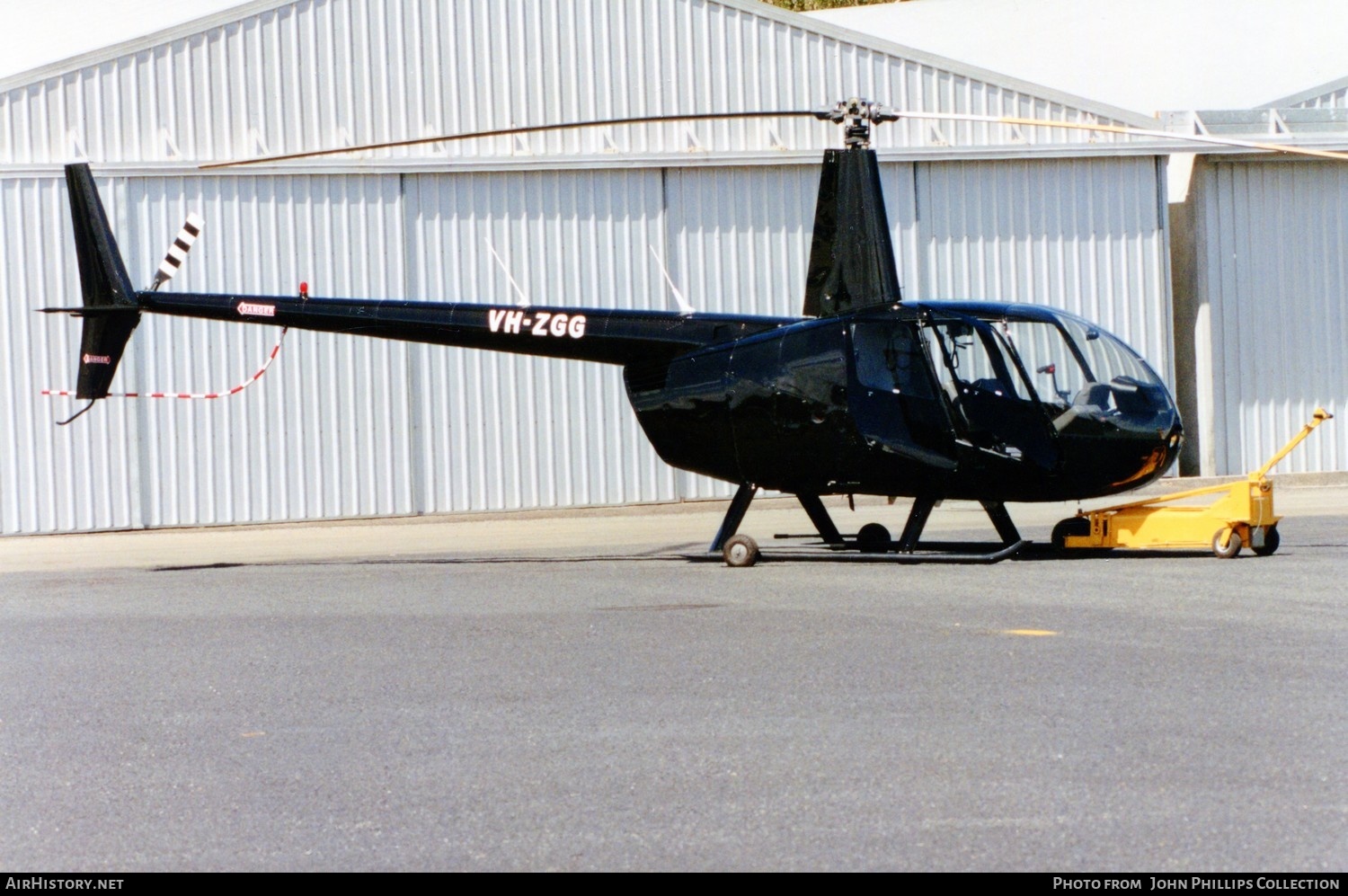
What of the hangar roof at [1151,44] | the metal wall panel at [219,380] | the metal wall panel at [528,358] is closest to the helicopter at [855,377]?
the metal wall panel at [219,380]

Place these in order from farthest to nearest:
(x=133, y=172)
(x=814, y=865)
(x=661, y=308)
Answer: (x=661, y=308) → (x=133, y=172) → (x=814, y=865)

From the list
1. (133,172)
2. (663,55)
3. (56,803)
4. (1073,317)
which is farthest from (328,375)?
(56,803)

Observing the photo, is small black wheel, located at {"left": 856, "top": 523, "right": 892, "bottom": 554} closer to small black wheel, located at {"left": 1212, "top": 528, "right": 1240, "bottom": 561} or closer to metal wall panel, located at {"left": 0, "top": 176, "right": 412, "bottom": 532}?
small black wheel, located at {"left": 1212, "top": 528, "right": 1240, "bottom": 561}

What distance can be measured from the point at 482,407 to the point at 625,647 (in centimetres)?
1148

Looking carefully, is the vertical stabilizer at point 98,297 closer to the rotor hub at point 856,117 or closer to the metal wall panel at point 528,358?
the metal wall panel at point 528,358

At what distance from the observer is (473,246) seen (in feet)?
65.6

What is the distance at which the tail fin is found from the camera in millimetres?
14461

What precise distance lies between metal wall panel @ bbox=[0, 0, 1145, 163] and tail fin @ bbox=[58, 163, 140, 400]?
204 inches

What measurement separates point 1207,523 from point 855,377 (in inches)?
118

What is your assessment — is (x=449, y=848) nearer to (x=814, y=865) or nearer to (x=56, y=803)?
(x=814, y=865)

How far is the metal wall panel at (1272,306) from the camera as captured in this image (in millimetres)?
21531

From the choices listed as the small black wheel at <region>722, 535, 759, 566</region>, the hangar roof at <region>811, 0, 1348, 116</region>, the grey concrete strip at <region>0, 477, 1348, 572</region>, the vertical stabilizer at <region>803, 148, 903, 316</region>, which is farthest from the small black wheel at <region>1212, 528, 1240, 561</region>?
the hangar roof at <region>811, 0, 1348, 116</region>

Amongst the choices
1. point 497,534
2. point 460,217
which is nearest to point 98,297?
point 497,534

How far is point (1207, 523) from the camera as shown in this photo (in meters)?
12.1
